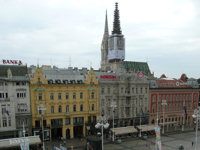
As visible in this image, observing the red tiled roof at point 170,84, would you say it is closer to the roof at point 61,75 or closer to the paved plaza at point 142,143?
the paved plaza at point 142,143

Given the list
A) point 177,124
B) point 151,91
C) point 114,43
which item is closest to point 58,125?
point 151,91

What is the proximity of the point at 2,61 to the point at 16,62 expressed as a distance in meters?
3.86

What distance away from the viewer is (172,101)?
270 ft

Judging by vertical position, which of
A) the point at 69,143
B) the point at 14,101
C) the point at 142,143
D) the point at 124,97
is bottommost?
the point at 142,143

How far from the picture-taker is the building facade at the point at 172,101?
7850 centimetres

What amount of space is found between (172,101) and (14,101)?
208 feet

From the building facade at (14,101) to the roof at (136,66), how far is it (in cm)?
5916

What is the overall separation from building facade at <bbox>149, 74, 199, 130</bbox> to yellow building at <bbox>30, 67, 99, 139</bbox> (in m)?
26.9

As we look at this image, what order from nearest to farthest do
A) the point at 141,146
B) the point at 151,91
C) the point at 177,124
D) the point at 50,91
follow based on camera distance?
the point at 141,146 < the point at 50,91 < the point at 151,91 < the point at 177,124

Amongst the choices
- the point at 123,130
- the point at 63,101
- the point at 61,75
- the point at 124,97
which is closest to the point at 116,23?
the point at 124,97

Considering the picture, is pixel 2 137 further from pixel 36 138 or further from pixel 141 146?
pixel 141 146

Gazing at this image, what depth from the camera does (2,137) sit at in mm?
51844

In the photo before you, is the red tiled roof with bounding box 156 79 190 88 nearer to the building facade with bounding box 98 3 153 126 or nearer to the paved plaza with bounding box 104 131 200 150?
the building facade with bounding box 98 3 153 126

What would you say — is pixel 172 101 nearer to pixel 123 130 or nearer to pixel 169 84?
pixel 169 84
